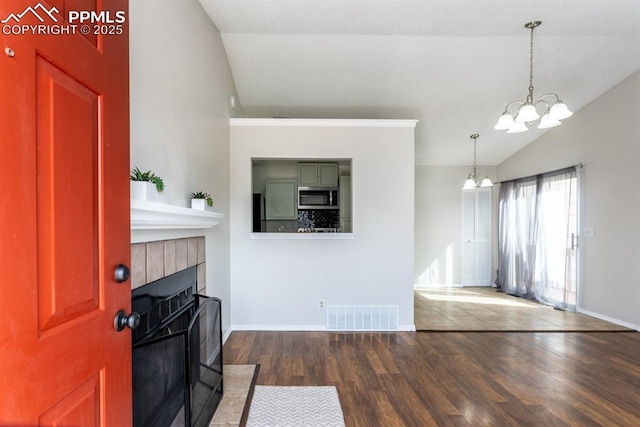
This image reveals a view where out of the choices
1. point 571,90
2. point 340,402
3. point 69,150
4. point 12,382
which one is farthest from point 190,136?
point 571,90

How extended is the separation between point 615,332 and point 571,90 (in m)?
3.02

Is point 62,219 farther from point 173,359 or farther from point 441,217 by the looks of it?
point 441,217

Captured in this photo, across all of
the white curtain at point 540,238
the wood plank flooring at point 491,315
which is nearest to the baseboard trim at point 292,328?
the wood plank flooring at point 491,315

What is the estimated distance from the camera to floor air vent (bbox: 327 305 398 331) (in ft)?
11.1

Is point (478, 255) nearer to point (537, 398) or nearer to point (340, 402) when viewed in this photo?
point (537, 398)

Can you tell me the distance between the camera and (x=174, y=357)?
4.60ft

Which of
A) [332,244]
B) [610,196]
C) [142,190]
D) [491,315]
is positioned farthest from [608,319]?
[142,190]

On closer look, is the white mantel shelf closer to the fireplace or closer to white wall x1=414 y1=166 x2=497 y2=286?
the fireplace

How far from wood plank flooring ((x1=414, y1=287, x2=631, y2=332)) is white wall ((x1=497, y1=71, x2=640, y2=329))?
1.17 feet

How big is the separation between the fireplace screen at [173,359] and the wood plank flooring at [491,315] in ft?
8.19

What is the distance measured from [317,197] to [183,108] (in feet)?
8.58

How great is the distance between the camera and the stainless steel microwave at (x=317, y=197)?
443 centimetres

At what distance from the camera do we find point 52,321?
71 cm

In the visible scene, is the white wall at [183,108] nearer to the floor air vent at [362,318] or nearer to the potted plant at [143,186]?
the potted plant at [143,186]
